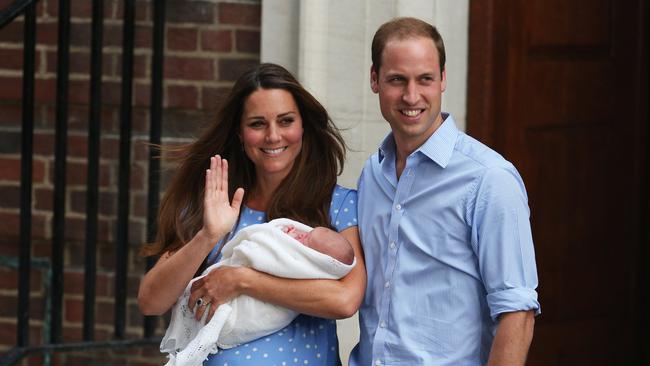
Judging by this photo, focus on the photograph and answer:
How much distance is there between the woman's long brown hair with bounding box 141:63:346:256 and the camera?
3.64m

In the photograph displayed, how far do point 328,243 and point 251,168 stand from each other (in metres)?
0.46

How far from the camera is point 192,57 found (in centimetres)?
518

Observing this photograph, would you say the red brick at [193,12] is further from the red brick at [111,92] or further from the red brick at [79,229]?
the red brick at [79,229]

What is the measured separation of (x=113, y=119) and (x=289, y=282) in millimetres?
2005

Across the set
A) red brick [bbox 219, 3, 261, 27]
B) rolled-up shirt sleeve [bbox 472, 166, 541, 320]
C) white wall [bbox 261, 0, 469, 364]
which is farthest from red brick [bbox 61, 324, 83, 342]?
rolled-up shirt sleeve [bbox 472, 166, 541, 320]

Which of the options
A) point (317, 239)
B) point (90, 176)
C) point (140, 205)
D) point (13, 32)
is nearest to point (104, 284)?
point (140, 205)

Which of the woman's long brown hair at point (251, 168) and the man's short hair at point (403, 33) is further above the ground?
the man's short hair at point (403, 33)

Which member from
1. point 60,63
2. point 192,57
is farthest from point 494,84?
point 60,63

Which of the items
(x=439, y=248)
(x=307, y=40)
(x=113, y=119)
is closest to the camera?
(x=439, y=248)

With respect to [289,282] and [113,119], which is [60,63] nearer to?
[113,119]

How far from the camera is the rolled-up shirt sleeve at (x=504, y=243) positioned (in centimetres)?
316

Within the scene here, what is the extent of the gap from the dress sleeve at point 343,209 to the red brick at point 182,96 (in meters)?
1.58

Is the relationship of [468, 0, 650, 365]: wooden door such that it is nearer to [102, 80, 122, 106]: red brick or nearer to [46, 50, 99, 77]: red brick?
[102, 80, 122, 106]: red brick

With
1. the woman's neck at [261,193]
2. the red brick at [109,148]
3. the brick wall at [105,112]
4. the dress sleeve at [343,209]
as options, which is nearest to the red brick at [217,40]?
the brick wall at [105,112]
